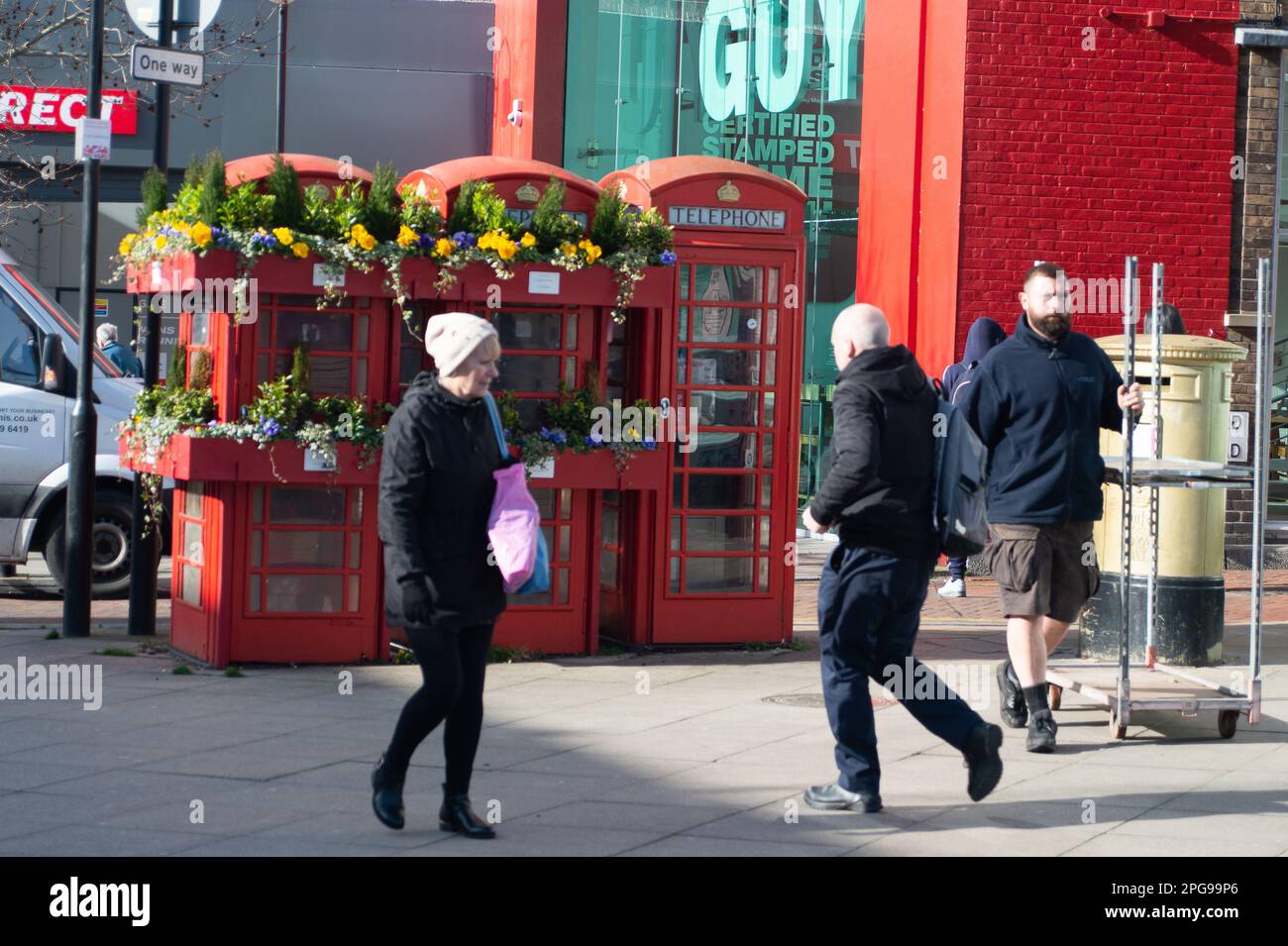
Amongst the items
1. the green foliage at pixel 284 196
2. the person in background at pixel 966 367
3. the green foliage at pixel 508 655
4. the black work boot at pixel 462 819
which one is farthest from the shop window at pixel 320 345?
the black work boot at pixel 462 819

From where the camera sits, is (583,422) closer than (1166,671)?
No

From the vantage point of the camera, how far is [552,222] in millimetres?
9648

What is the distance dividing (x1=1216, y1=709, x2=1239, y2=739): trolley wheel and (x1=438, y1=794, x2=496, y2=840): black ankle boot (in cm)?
378

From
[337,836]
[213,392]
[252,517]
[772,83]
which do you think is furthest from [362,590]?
[772,83]

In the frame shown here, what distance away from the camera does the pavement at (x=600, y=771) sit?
6.06 m

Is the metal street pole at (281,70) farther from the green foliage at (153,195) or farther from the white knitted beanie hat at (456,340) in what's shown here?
the white knitted beanie hat at (456,340)

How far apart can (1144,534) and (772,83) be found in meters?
9.37

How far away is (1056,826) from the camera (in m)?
6.32

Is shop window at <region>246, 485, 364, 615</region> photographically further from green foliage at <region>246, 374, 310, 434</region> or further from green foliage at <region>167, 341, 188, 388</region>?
green foliage at <region>167, 341, 188, 388</region>

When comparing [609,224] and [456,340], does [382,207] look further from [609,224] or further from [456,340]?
[456,340]

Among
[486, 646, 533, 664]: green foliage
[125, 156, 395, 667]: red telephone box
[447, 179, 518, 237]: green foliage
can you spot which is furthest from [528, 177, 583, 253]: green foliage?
[486, 646, 533, 664]: green foliage

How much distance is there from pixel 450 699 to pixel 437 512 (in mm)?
639

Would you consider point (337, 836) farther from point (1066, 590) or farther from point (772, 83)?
point (772, 83)

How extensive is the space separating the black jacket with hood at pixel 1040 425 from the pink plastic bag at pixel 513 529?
2.57m
